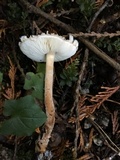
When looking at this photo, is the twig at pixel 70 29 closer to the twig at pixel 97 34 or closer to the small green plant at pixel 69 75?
the twig at pixel 97 34

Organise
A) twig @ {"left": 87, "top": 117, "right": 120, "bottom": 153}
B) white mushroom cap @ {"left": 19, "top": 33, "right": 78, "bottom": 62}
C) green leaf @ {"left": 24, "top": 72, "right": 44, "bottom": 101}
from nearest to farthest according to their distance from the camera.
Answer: white mushroom cap @ {"left": 19, "top": 33, "right": 78, "bottom": 62}
green leaf @ {"left": 24, "top": 72, "right": 44, "bottom": 101}
twig @ {"left": 87, "top": 117, "right": 120, "bottom": 153}

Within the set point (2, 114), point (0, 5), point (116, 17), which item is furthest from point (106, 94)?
point (0, 5)

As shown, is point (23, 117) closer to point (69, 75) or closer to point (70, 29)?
point (69, 75)

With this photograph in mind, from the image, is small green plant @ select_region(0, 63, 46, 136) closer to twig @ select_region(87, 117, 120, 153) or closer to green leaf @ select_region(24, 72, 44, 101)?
green leaf @ select_region(24, 72, 44, 101)

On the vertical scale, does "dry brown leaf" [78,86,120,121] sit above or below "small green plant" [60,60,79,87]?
below

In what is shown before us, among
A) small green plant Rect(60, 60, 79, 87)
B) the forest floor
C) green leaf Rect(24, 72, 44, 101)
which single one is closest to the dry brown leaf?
the forest floor

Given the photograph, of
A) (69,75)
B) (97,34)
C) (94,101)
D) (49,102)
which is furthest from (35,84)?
(97,34)

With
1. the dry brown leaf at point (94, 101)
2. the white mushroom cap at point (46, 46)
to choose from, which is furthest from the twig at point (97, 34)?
the dry brown leaf at point (94, 101)
